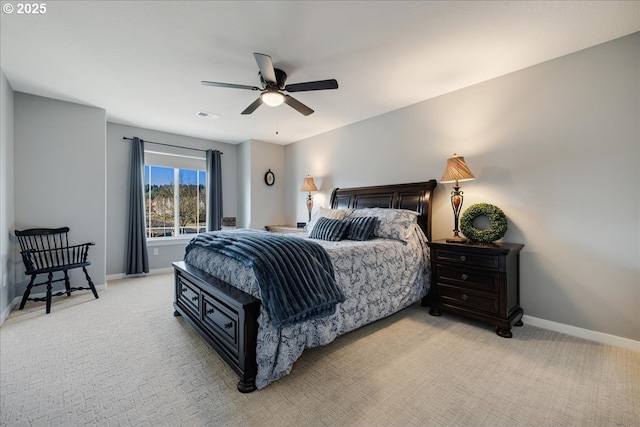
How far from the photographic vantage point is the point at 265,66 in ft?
7.48

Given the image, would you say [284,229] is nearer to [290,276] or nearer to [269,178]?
[269,178]

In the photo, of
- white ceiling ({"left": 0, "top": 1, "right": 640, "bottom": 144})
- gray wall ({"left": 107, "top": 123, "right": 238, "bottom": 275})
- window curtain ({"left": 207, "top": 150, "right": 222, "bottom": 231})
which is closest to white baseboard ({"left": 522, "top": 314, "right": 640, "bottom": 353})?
white ceiling ({"left": 0, "top": 1, "right": 640, "bottom": 144})

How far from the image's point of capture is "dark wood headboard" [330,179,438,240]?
11.5ft

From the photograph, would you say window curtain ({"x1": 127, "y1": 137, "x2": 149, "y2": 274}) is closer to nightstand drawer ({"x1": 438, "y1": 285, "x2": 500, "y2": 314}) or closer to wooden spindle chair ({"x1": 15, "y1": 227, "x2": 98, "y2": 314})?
wooden spindle chair ({"x1": 15, "y1": 227, "x2": 98, "y2": 314})

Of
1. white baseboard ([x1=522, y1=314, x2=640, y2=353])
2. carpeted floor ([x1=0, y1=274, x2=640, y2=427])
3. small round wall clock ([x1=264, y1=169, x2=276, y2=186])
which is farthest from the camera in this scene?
small round wall clock ([x1=264, y1=169, x2=276, y2=186])

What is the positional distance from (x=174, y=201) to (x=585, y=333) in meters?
6.33

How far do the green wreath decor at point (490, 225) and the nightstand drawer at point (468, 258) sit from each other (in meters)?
0.30

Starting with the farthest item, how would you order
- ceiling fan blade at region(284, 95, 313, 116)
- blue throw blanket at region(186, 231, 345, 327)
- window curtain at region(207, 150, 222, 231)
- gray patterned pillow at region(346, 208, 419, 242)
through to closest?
window curtain at region(207, 150, 222, 231) → gray patterned pillow at region(346, 208, 419, 242) → ceiling fan blade at region(284, 95, 313, 116) → blue throw blanket at region(186, 231, 345, 327)

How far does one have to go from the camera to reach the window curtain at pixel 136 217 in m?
4.70

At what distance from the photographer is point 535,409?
5.32 ft

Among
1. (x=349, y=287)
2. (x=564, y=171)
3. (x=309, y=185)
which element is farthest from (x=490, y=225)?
(x=309, y=185)

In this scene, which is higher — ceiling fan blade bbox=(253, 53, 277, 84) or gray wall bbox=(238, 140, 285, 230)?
ceiling fan blade bbox=(253, 53, 277, 84)

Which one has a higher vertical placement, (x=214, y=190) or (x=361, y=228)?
(x=214, y=190)

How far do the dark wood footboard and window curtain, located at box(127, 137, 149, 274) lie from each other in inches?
103
